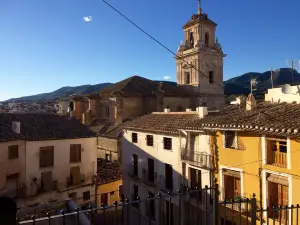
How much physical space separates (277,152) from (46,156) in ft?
51.3

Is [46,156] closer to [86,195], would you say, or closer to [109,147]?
[86,195]

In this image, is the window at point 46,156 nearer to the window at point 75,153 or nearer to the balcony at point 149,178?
the window at point 75,153

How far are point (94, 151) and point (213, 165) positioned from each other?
11593 millimetres

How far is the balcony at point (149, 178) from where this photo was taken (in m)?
19.0

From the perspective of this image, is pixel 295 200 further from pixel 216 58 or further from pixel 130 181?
pixel 216 58

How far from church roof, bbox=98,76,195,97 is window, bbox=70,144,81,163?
40.0 ft

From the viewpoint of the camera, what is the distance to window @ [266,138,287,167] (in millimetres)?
11406

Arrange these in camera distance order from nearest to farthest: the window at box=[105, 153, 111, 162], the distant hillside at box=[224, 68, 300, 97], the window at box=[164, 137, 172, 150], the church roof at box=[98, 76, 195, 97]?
the window at box=[164, 137, 172, 150]
the distant hillside at box=[224, 68, 300, 97]
the window at box=[105, 153, 111, 162]
the church roof at box=[98, 76, 195, 97]

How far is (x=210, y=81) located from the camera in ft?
129

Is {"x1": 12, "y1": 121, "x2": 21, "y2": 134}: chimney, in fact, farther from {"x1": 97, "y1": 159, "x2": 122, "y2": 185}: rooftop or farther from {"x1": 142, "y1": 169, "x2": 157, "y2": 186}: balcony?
{"x1": 142, "y1": 169, "x2": 157, "y2": 186}: balcony

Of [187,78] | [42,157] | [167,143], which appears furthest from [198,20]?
[42,157]

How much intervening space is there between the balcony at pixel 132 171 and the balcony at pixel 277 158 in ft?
36.9

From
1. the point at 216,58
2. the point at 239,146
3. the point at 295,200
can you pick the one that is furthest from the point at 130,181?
the point at 216,58

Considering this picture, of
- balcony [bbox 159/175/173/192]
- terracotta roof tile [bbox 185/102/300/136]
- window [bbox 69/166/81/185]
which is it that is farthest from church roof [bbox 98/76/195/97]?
terracotta roof tile [bbox 185/102/300/136]
